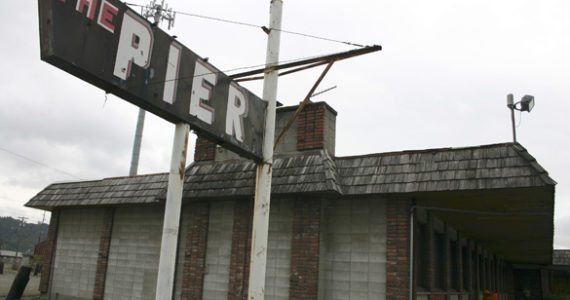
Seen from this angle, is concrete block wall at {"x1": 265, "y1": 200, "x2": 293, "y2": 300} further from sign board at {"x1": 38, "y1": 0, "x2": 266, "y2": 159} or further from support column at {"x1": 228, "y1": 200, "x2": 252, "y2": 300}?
sign board at {"x1": 38, "y1": 0, "x2": 266, "y2": 159}

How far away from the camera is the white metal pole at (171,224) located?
6.95 meters

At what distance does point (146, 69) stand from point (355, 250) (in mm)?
6983

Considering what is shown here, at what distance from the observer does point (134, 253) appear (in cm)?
1499

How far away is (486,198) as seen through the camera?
11266mm

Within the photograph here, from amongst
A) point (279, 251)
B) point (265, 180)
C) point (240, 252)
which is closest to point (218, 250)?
point (240, 252)

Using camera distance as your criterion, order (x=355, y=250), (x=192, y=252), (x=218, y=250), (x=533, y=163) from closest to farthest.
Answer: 1. (x=533, y=163)
2. (x=355, y=250)
3. (x=218, y=250)
4. (x=192, y=252)

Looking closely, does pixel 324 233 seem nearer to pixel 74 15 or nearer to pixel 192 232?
pixel 192 232

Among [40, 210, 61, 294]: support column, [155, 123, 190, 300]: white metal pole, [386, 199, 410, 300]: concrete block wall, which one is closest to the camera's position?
[155, 123, 190, 300]: white metal pole

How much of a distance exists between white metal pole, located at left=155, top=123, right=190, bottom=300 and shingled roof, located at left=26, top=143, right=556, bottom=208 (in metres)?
4.56

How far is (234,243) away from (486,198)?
6498 millimetres

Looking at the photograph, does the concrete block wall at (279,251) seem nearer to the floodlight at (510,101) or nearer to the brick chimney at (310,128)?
the brick chimney at (310,128)

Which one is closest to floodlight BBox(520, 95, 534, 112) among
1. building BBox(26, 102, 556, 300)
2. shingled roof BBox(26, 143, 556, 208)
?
building BBox(26, 102, 556, 300)

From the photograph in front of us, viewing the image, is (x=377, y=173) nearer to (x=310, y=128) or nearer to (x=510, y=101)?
(x=310, y=128)

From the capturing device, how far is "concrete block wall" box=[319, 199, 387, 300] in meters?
11.2
